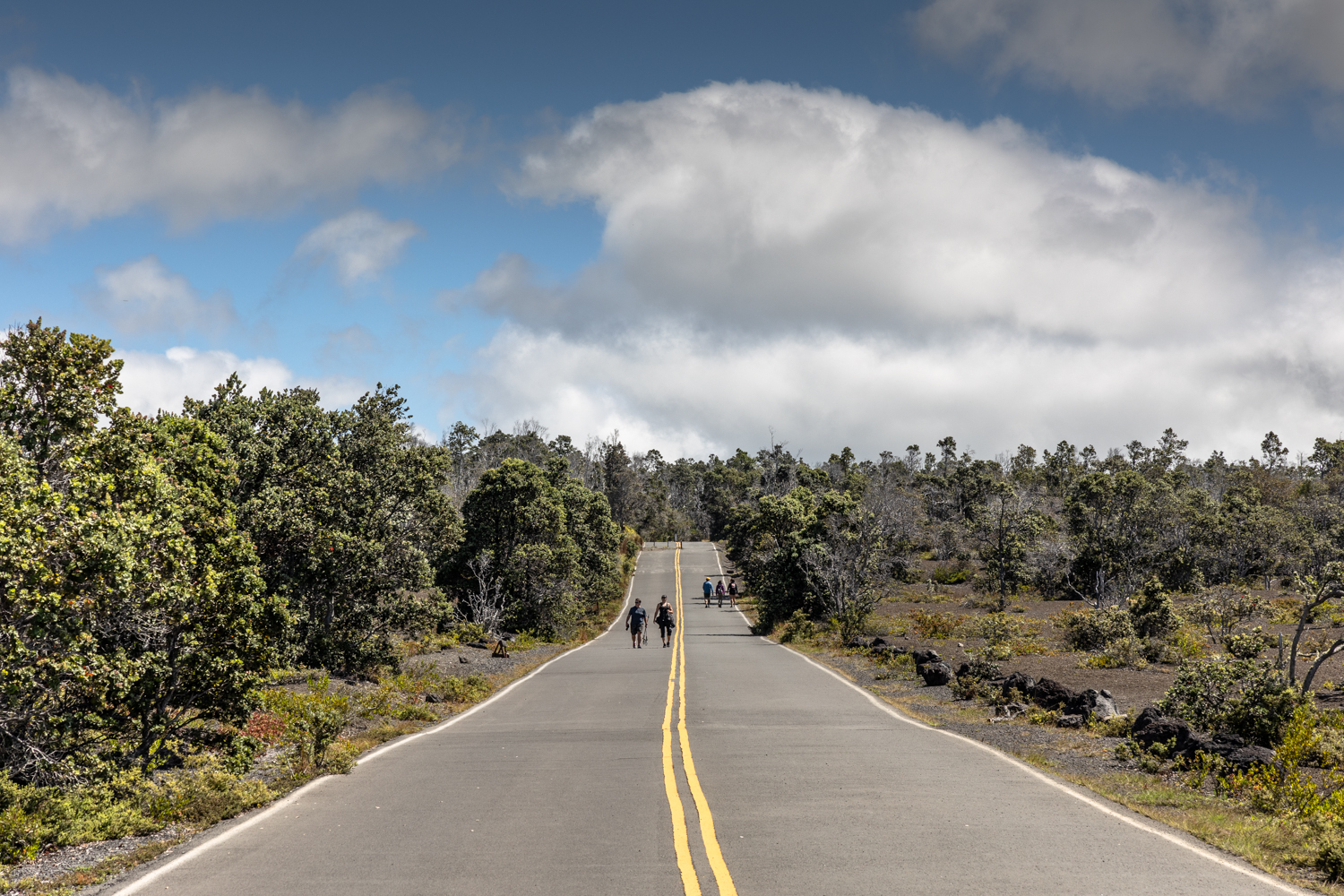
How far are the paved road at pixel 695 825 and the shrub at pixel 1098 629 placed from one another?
45.9 ft

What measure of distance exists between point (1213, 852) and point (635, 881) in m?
4.77

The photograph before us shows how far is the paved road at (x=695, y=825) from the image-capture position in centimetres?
655

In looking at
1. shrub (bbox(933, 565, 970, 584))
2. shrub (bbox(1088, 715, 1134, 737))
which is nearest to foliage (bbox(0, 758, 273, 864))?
shrub (bbox(1088, 715, 1134, 737))

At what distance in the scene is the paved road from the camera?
655 centimetres

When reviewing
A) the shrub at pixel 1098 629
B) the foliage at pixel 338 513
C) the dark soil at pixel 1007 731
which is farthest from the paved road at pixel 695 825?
the shrub at pixel 1098 629

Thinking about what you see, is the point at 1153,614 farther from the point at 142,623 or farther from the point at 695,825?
the point at 142,623

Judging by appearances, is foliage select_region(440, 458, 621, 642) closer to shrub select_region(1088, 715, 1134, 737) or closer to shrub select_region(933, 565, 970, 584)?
shrub select_region(1088, 715, 1134, 737)

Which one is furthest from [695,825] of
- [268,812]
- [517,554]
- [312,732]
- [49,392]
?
[517,554]

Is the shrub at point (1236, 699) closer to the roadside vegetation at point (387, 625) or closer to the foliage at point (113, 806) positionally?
the roadside vegetation at point (387, 625)

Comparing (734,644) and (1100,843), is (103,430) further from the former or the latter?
(734,644)

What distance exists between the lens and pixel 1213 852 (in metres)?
7.50

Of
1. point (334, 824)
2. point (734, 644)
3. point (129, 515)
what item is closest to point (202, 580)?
point (129, 515)

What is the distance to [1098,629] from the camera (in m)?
26.3

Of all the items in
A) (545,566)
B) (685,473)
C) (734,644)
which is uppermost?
(685,473)
